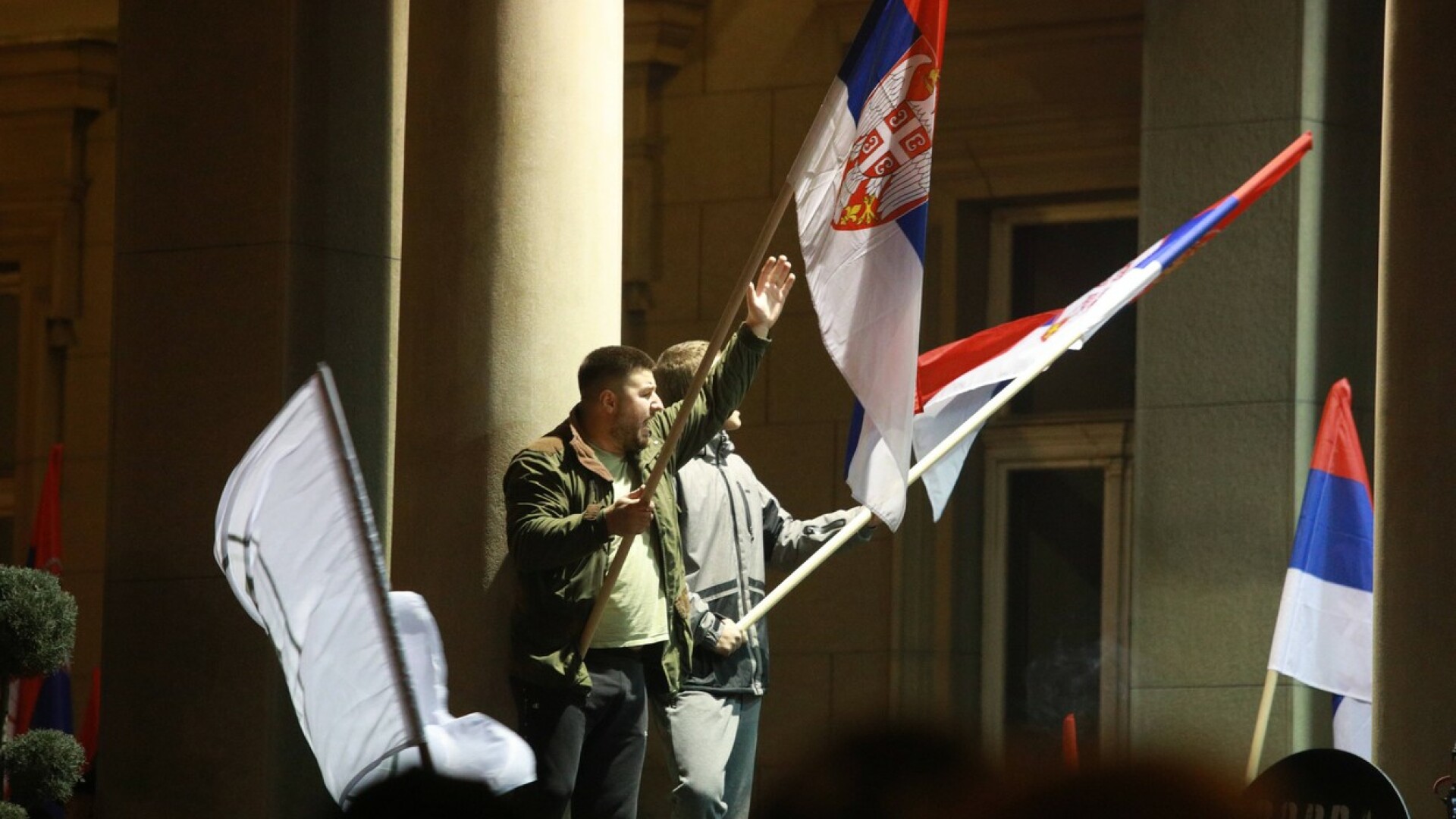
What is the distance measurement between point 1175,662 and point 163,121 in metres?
4.80

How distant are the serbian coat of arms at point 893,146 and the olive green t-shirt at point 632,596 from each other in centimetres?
110

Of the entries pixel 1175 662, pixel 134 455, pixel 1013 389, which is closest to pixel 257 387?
pixel 134 455

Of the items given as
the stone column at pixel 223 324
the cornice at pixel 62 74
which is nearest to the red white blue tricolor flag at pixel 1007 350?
the stone column at pixel 223 324

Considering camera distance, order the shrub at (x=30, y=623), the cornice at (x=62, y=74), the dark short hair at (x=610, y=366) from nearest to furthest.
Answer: the shrub at (x=30, y=623) < the dark short hair at (x=610, y=366) < the cornice at (x=62, y=74)

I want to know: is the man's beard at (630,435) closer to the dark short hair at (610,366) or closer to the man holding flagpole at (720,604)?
the dark short hair at (610,366)

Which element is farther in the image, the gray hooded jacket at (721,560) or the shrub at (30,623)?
the gray hooded jacket at (721,560)

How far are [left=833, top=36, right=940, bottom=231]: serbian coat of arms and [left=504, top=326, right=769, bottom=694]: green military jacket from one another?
605 millimetres

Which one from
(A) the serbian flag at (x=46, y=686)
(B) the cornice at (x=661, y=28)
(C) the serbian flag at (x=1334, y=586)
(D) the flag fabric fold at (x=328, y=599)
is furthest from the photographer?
(B) the cornice at (x=661, y=28)

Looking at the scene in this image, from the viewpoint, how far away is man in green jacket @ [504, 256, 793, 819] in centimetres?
748

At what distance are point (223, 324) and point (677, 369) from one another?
2.28m

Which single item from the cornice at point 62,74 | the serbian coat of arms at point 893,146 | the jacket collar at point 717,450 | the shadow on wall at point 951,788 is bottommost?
the shadow on wall at point 951,788

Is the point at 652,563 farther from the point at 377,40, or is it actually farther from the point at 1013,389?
the point at 377,40

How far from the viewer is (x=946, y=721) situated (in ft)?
9.41

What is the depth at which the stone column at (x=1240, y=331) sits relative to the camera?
10.5 meters
